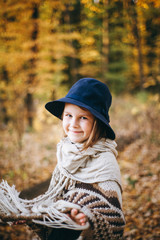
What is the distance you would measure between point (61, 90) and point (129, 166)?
224 inches

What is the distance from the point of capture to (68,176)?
1438 millimetres

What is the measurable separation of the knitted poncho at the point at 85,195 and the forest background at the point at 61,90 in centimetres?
A: 206

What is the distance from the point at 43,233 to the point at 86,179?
64cm

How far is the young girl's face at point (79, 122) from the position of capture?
1.39 m

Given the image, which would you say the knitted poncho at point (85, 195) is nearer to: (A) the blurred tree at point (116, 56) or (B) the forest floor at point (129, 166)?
(B) the forest floor at point (129, 166)

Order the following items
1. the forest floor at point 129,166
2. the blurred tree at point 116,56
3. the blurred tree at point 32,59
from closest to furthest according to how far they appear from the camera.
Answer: the forest floor at point 129,166 → the blurred tree at point 32,59 → the blurred tree at point 116,56

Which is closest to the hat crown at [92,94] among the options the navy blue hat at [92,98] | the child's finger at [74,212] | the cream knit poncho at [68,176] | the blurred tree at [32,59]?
the navy blue hat at [92,98]

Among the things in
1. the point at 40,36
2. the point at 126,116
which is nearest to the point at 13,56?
the point at 40,36

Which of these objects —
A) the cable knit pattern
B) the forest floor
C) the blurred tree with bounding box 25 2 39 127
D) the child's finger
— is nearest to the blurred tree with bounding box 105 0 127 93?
the forest floor

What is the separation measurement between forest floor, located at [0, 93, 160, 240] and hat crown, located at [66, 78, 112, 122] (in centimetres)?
259

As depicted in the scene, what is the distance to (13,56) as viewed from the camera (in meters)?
5.94

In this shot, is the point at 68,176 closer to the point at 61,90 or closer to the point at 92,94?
the point at 92,94

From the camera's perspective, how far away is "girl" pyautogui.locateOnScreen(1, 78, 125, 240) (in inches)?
45.6

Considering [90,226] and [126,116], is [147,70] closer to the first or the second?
[126,116]
